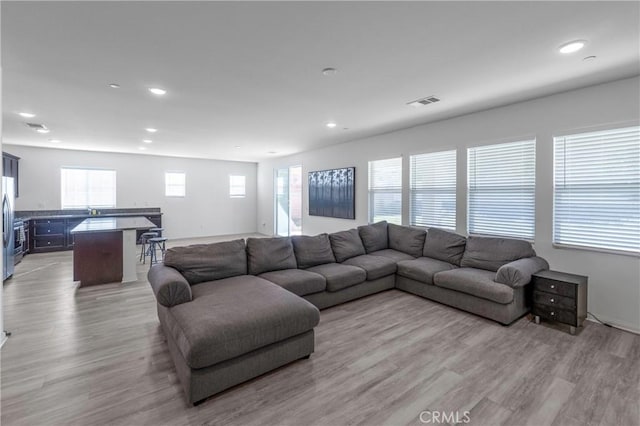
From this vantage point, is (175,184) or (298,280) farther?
(175,184)

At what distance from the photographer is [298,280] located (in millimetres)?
3428

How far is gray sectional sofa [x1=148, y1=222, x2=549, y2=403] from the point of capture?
2119 millimetres

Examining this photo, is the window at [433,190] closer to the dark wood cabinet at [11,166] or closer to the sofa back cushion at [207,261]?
the sofa back cushion at [207,261]

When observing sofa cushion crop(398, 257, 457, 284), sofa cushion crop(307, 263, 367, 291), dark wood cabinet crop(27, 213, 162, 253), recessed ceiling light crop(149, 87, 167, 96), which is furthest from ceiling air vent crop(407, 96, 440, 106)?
dark wood cabinet crop(27, 213, 162, 253)

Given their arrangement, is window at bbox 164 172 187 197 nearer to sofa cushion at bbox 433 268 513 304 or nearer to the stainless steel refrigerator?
the stainless steel refrigerator

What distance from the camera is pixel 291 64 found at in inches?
110

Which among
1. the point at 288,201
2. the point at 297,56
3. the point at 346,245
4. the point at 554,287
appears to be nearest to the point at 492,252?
the point at 554,287

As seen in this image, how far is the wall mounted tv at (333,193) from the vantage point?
6.59 metres

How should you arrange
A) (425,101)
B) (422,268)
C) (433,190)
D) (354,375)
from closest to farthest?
1. (354,375)
2. (425,101)
3. (422,268)
4. (433,190)

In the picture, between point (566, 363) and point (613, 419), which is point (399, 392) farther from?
point (566, 363)

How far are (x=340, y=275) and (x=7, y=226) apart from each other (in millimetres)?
4930

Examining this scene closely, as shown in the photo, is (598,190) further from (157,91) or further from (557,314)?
(157,91)

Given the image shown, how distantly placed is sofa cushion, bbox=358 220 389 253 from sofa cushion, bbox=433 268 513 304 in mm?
1341

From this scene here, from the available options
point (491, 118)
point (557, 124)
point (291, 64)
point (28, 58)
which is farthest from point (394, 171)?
point (28, 58)
